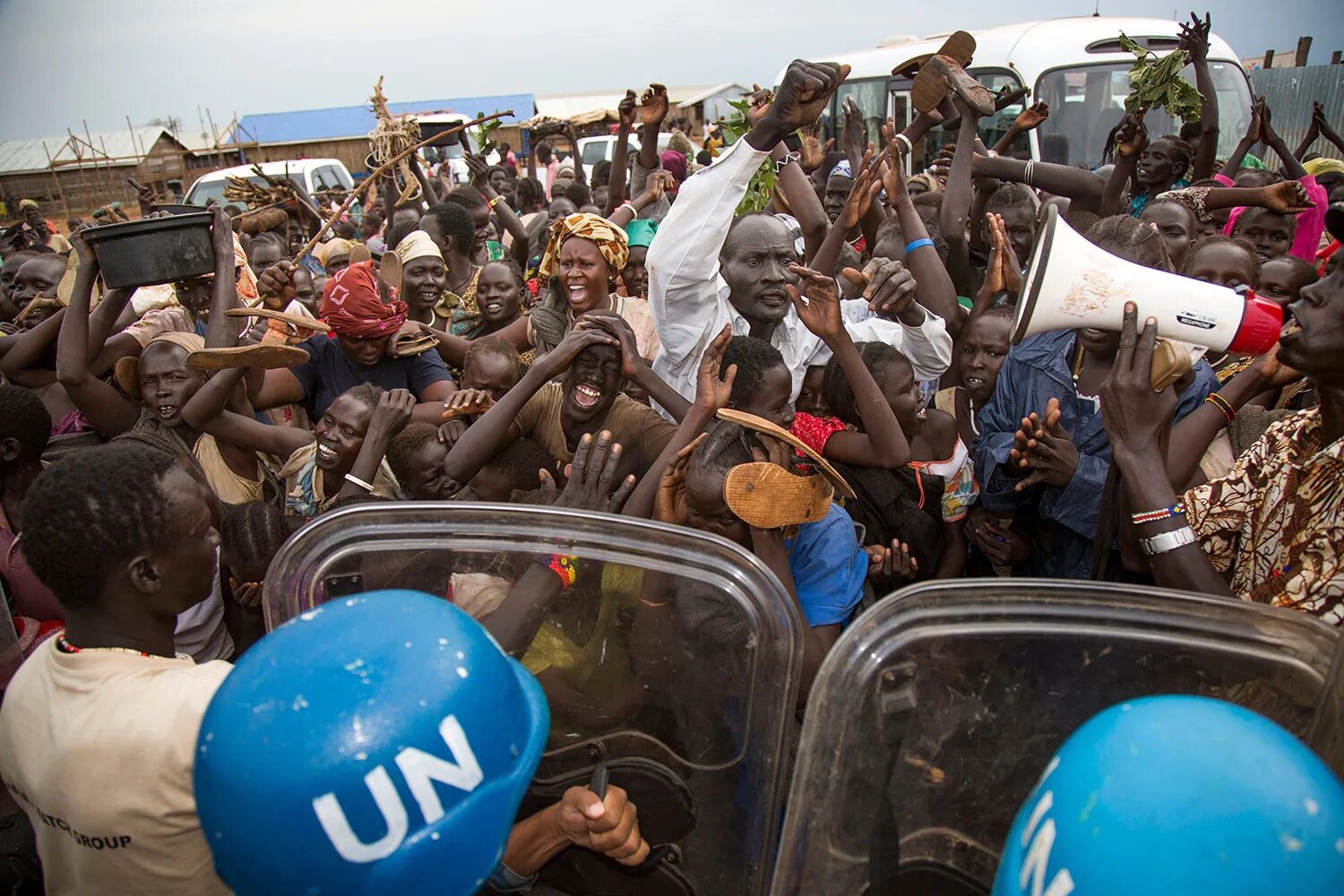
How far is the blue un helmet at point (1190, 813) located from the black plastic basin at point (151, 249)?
317 centimetres

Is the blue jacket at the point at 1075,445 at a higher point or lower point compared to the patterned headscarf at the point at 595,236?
lower

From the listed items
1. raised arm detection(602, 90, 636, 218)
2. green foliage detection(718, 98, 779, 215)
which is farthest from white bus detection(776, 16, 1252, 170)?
raised arm detection(602, 90, 636, 218)

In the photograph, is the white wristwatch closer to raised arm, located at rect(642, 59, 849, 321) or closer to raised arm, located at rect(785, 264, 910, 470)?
raised arm, located at rect(785, 264, 910, 470)

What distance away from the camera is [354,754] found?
3.18 ft

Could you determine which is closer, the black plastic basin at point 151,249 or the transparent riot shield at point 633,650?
the transparent riot shield at point 633,650

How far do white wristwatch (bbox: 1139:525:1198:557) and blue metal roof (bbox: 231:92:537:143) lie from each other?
31.8 metres

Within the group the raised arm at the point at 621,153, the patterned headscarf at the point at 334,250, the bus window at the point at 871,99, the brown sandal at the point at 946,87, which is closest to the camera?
the brown sandal at the point at 946,87

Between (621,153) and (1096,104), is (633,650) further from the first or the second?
(1096,104)

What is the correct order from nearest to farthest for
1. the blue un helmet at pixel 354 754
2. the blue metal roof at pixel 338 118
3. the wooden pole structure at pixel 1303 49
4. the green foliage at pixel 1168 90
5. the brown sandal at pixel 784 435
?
1. the blue un helmet at pixel 354 754
2. the brown sandal at pixel 784 435
3. the green foliage at pixel 1168 90
4. the wooden pole structure at pixel 1303 49
5. the blue metal roof at pixel 338 118

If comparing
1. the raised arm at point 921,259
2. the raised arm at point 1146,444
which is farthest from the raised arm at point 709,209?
the raised arm at point 1146,444

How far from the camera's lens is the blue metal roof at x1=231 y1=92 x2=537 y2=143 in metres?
31.0

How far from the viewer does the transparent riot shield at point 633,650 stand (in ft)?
4.58

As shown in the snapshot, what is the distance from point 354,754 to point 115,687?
0.69m

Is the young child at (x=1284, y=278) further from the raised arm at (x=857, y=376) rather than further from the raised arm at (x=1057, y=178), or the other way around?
the raised arm at (x=1057, y=178)
